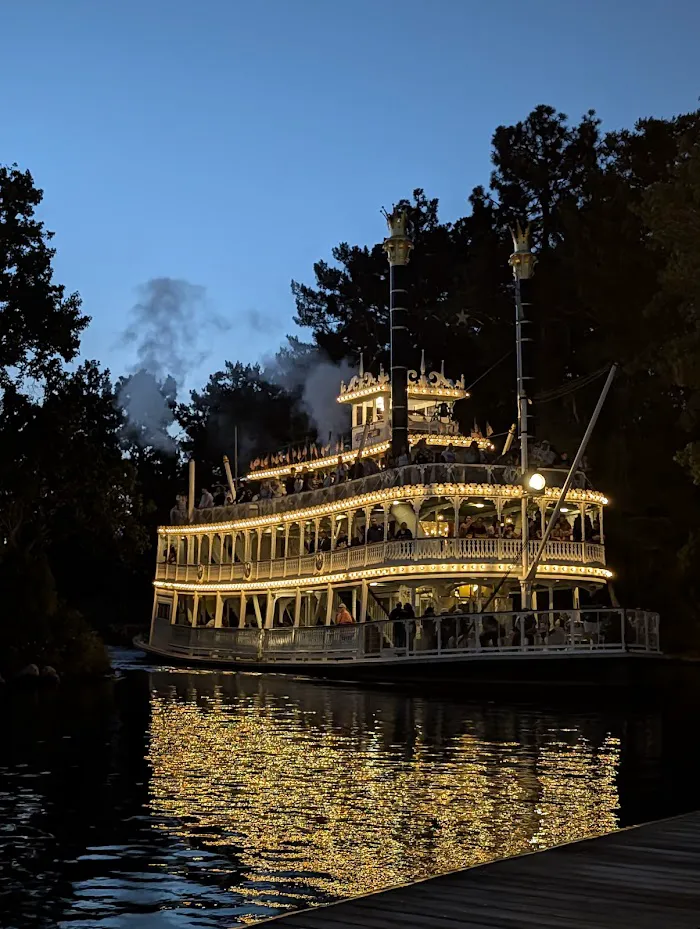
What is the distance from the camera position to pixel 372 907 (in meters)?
7.55

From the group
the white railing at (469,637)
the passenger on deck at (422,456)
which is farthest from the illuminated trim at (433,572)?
the passenger on deck at (422,456)

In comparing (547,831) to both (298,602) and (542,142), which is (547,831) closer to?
(298,602)

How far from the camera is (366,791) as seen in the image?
14477mm

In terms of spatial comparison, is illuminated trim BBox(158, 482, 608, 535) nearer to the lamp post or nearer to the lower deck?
the lamp post

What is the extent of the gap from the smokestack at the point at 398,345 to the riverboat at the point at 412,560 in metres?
0.07

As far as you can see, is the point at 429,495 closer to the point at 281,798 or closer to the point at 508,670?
the point at 508,670

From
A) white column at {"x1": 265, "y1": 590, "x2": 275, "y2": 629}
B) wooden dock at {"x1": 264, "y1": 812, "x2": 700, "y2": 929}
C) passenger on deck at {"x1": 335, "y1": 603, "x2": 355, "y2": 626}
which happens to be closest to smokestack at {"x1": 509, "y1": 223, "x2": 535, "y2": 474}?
passenger on deck at {"x1": 335, "y1": 603, "x2": 355, "y2": 626}

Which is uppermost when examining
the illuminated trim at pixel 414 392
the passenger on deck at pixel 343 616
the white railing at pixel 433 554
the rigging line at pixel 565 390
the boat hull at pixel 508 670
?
the rigging line at pixel 565 390

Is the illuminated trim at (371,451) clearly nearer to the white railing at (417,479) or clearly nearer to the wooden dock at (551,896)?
the white railing at (417,479)

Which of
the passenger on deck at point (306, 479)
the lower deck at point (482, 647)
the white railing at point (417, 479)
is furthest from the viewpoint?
the passenger on deck at point (306, 479)

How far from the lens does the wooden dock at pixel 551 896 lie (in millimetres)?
7125

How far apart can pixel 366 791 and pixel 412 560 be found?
21.4 m

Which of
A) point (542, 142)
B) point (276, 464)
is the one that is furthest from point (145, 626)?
point (542, 142)

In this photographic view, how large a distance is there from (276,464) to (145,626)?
31.0 metres
